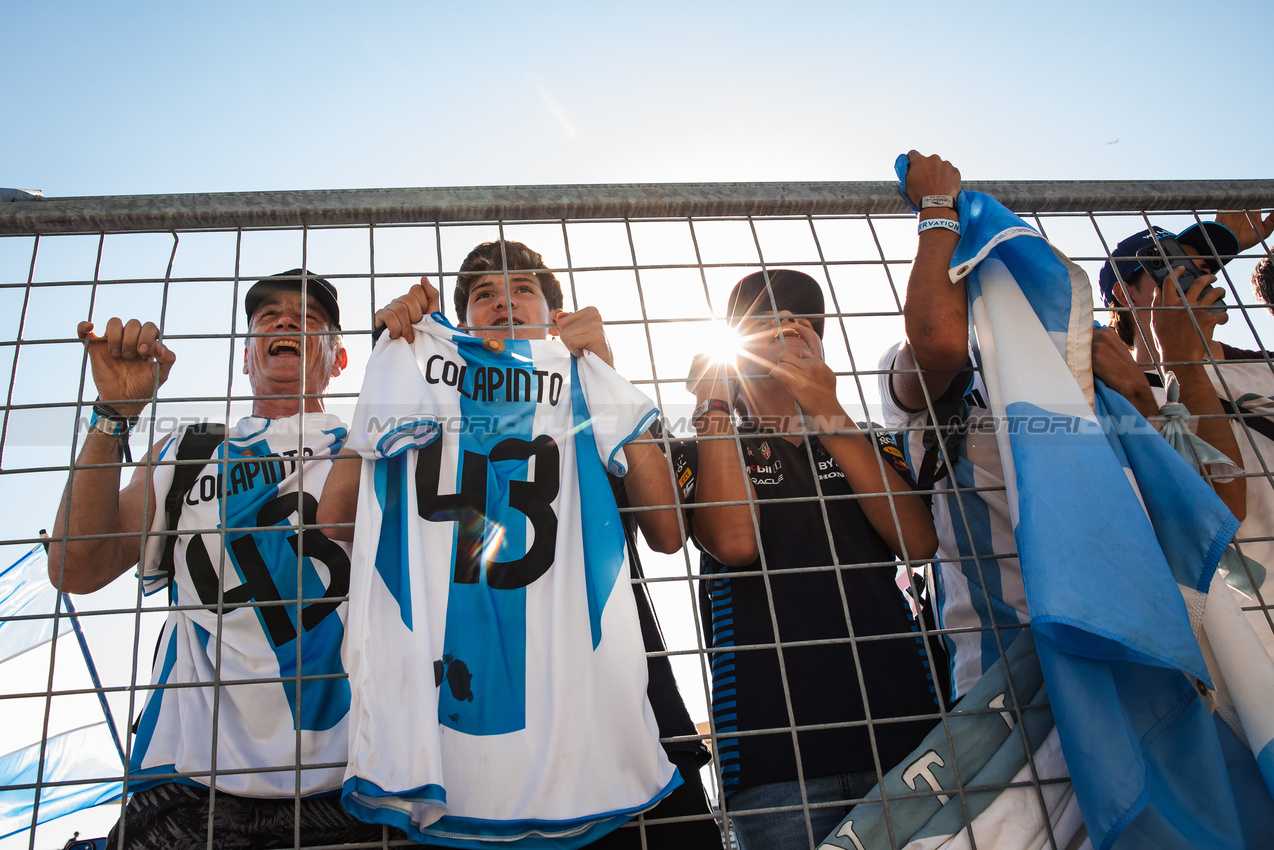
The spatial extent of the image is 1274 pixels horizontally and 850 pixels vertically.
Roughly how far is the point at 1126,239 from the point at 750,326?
3.78 feet

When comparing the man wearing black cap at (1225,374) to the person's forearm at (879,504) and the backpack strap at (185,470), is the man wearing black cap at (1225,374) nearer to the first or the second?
the person's forearm at (879,504)

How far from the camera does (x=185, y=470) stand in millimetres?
1912

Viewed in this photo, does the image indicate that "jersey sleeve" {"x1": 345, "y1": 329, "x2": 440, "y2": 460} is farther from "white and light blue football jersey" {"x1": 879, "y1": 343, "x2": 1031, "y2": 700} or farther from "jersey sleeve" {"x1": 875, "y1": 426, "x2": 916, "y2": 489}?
"jersey sleeve" {"x1": 875, "y1": 426, "x2": 916, "y2": 489}

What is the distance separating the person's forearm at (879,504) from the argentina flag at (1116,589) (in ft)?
1.13

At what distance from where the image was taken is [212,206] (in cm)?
162

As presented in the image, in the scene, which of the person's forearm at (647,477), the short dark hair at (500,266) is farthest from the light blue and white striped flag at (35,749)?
the person's forearm at (647,477)

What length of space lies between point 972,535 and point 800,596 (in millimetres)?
396

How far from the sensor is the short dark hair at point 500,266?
7.16 feet

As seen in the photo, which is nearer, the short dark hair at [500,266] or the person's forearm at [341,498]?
the person's forearm at [341,498]

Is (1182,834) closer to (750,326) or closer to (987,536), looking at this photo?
(987,536)

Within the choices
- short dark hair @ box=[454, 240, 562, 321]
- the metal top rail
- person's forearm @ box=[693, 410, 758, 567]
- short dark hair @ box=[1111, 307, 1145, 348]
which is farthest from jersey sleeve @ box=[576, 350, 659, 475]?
short dark hair @ box=[1111, 307, 1145, 348]

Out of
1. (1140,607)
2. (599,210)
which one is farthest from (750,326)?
(1140,607)

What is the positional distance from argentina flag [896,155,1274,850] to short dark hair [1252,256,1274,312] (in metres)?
1.53

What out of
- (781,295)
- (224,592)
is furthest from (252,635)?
(781,295)
